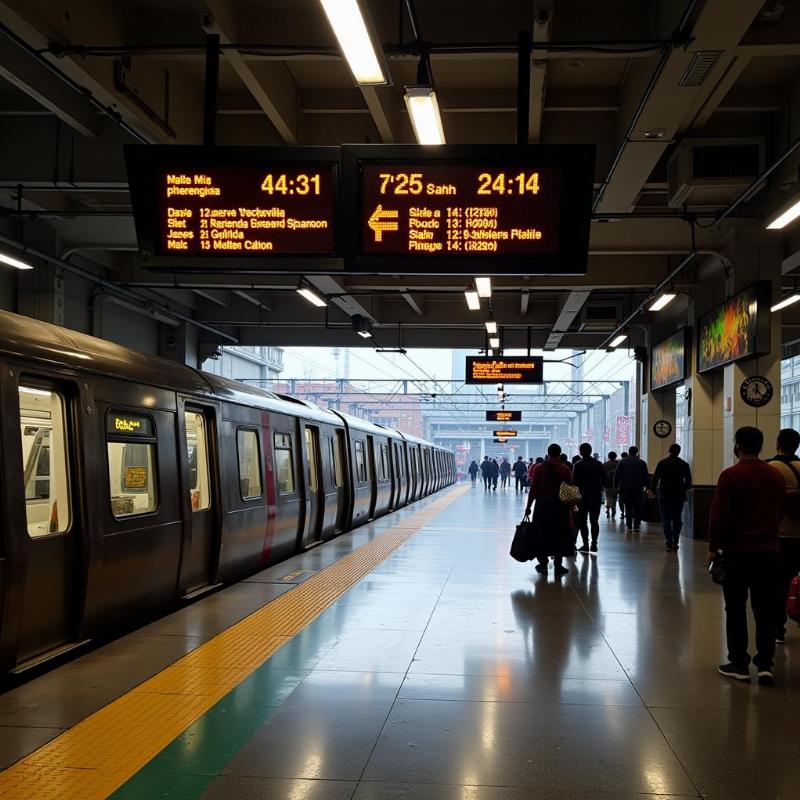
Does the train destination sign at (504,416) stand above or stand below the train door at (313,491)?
above

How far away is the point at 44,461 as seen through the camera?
568cm

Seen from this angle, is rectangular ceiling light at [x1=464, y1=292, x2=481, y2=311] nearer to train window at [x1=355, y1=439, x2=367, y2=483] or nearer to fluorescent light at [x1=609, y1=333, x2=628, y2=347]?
train window at [x1=355, y1=439, x2=367, y2=483]

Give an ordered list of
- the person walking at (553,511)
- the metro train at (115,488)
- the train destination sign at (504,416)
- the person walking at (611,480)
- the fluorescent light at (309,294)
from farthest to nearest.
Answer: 1. the train destination sign at (504,416)
2. the person walking at (611,480)
3. the fluorescent light at (309,294)
4. the person walking at (553,511)
5. the metro train at (115,488)

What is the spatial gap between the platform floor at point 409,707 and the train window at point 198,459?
3.09ft

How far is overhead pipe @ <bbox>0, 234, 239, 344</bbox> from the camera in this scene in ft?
38.9

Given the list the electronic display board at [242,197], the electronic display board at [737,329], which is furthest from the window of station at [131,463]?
the electronic display board at [737,329]

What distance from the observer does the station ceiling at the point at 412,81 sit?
637 centimetres

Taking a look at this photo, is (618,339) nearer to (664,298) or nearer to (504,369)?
(504,369)

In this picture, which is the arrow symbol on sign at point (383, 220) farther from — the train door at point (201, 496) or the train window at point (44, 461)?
the train door at point (201, 496)

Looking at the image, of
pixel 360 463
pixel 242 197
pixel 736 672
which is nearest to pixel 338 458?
pixel 360 463

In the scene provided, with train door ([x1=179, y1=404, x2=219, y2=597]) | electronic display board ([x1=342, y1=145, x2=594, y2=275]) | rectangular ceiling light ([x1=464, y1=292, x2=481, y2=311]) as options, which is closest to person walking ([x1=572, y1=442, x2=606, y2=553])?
rectangular ceiling light ([x1=464, y1=292, x2=481, y2=311])

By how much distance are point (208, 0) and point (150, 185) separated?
1.39 m

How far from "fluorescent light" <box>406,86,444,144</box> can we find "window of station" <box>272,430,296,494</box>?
5678 mm

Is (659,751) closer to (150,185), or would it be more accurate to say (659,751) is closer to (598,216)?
(150,185)
